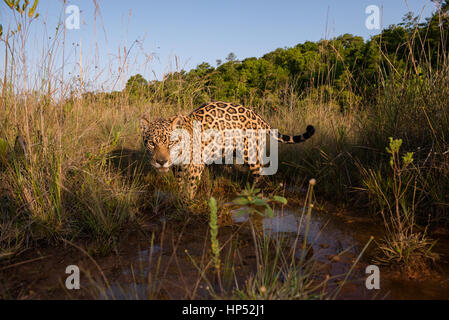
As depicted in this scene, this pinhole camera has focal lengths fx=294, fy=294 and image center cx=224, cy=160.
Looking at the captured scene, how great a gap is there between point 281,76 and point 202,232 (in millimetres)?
10912

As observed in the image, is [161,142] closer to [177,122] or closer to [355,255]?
[177,122]

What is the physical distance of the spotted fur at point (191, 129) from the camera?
13.2 ft

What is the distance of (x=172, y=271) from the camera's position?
7.79 ft

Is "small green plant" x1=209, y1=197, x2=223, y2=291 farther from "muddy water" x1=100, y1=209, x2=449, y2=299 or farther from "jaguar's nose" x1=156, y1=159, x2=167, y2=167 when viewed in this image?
"jaguar's nose" x1=156, y1=159, x2=167, y2=167

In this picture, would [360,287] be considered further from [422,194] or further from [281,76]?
[281,76]

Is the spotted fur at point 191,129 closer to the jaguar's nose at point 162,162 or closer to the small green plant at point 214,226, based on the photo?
the jaguar's nose at point 162,162

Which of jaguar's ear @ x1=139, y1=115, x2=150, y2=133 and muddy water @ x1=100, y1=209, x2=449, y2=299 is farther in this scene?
jaguar's ear @ x1=139, y1=115, x2=150, y2=133

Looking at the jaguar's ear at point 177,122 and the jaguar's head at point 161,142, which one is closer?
the jaguar's head at point 161,142

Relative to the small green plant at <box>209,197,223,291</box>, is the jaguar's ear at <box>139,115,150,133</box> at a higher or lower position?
higher

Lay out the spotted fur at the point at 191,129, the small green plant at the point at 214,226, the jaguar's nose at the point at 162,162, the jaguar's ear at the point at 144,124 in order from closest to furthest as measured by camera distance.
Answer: the small green plant at the point at 214,226, the jaguar's nose at the point at 162,162, the spotted fur at the point at 191,129, the jaguar's ear at the point at 144,124

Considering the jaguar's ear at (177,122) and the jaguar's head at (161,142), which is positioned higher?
the jaguar's ear at (177,122)

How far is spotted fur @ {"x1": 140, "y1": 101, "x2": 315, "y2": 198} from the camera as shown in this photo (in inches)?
159

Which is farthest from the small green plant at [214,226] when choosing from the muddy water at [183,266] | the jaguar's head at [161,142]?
the jaguar's head at [161,142]

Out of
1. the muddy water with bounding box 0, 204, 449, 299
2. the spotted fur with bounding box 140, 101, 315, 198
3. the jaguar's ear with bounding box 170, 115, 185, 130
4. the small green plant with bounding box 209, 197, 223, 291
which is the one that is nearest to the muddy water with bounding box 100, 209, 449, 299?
the muddy water with bounding box 0, 204, 449, 299
